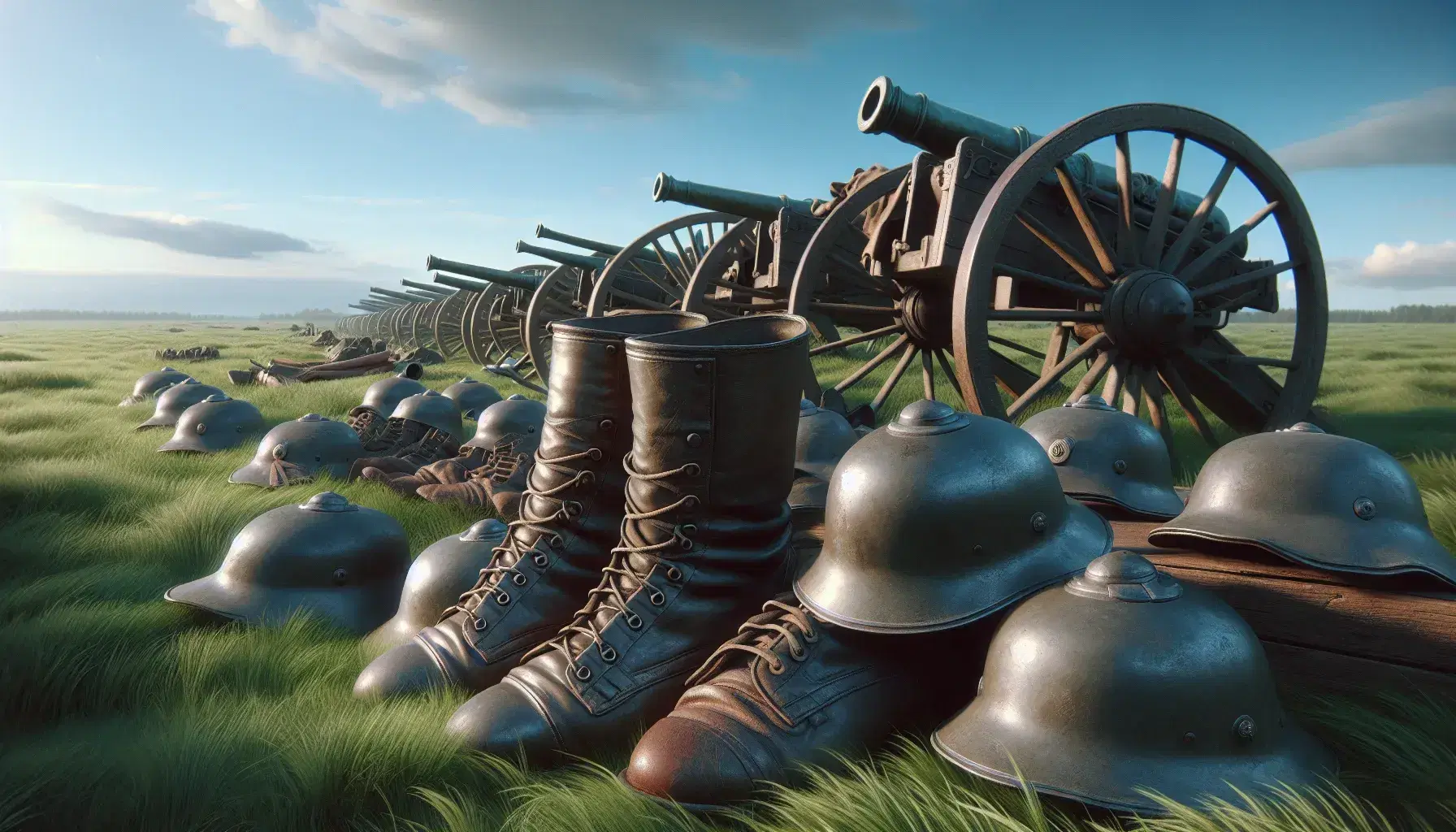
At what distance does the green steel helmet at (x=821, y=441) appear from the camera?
9.71ft

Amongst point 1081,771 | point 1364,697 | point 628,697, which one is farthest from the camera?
point 628,697

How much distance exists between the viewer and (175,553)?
3627 millimetres

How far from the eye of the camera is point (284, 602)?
2781 millimetres

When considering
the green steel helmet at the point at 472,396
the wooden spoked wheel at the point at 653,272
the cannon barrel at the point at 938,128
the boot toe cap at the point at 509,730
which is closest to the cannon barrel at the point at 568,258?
the wooden spoked wheel at the point at 653,272

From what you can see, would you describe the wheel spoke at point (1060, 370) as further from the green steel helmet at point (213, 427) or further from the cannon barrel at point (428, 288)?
the cannon barrel at point (428, 288)

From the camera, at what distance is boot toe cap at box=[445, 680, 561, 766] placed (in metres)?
1.78

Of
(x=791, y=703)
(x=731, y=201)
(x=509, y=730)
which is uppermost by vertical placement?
(x=731, y=201)

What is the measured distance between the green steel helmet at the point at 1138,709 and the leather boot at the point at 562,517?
3.50 ft

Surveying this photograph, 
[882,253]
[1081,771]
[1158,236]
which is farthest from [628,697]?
[882,253]

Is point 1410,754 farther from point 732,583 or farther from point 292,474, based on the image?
point 292,474

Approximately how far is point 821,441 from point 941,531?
134 cm

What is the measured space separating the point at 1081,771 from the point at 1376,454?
3.53ft

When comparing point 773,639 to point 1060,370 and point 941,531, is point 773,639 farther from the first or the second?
point 1060,370

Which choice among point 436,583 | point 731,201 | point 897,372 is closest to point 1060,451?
point 436,583
